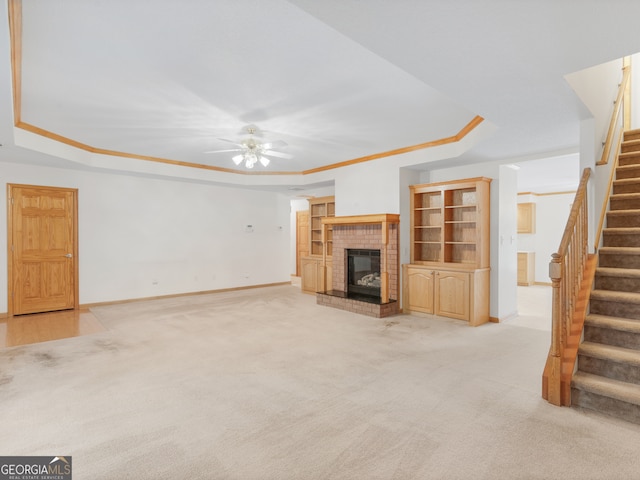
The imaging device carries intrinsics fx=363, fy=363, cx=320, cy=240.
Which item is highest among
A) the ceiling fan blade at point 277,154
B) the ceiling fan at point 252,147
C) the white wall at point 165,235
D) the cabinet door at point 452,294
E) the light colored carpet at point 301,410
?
the ceiling fan blade at point 277,154

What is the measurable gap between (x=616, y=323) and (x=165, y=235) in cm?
711

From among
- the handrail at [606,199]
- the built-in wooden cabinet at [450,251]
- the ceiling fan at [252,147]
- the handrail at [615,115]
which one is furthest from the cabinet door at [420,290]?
the ceiling fan at [252,147]

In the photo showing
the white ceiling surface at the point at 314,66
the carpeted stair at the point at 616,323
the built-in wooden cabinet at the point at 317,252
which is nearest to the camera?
the white ceiling surface at the point at 314,66

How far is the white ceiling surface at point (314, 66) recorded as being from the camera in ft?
6.61

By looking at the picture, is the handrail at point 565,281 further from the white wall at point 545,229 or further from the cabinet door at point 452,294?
the white wall at point 545,229

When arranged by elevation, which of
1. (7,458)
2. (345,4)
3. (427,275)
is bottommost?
(7,458)

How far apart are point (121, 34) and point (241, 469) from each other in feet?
9.42

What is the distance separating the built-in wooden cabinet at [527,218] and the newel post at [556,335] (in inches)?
290

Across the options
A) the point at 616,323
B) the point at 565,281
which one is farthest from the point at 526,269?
the point at 565,281

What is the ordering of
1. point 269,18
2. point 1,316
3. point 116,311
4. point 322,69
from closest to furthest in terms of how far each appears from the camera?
1. point 269,18
2. point 322,69
3. point 1,316
4. point 116,311

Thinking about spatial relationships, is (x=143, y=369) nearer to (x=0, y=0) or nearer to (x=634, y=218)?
(x=0, y=0)

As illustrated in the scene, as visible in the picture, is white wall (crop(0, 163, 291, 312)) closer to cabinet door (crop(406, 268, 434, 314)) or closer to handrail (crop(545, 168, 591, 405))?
cabinet door (crop(406, 268, 434, 314))

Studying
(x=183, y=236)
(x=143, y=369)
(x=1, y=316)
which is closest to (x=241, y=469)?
(x=143, y=369)

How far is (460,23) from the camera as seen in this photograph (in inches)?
78.5
